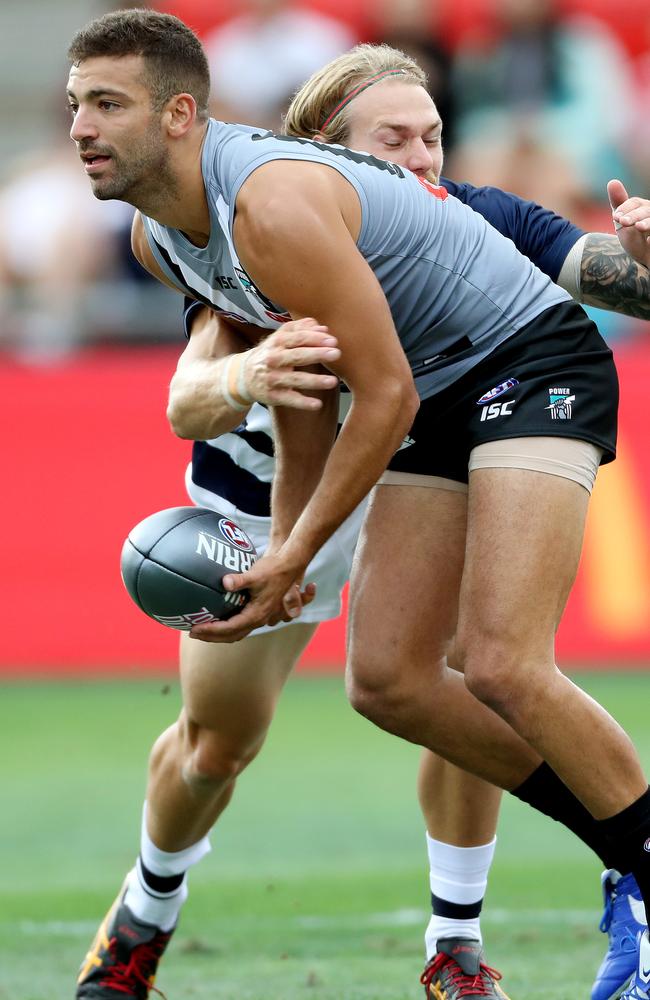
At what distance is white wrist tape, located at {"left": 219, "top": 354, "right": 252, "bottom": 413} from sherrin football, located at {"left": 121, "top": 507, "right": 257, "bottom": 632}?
13.9 inches

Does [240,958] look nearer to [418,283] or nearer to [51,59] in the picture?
[418,283]

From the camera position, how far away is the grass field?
210 inches

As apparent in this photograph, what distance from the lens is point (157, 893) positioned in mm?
5180

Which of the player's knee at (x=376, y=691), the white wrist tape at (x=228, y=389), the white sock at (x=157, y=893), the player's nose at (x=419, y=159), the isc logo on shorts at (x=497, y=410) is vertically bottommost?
the white sock at (x=157, y=893)

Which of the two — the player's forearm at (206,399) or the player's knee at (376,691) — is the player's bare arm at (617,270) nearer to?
the player's forearm at (206,399)

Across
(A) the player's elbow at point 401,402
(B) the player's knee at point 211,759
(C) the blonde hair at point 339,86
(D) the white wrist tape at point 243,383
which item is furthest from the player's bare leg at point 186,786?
(C) the blonde hair at point 339,86

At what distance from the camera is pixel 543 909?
6070 millimetres

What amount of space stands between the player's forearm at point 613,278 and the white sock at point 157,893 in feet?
7.19

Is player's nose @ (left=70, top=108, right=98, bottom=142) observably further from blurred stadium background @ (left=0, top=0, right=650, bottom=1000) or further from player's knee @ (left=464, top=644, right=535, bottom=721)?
blurred stadium background @ (left=0, top=0, right=650, bottom=1000)

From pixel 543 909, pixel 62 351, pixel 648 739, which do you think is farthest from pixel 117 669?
pixel 543 909

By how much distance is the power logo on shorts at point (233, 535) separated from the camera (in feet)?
15.0

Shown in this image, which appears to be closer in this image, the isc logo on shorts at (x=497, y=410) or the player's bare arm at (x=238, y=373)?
the player's bare arm at (x=238, y=373)

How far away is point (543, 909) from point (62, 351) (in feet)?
21.1

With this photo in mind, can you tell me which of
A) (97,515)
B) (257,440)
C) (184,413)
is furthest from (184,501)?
(184,413)
